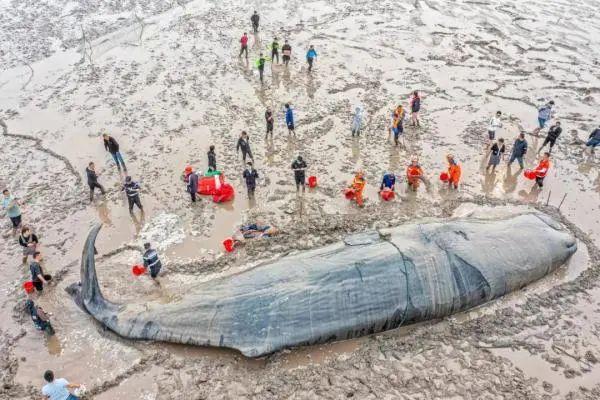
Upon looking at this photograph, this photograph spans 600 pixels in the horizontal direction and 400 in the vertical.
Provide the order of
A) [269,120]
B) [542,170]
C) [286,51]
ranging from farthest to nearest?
[286,51], [269,120], [542,170]

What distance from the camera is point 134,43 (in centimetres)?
2520

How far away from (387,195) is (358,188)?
1.03 m

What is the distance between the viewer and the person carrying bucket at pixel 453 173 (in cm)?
1402

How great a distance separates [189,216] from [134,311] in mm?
4170

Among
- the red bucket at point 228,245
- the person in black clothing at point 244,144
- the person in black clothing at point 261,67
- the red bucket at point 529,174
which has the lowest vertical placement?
the red bucket at point 228,245

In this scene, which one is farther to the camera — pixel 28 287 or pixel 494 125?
pixel 494 125

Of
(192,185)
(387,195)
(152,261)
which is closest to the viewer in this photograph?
(152,261)

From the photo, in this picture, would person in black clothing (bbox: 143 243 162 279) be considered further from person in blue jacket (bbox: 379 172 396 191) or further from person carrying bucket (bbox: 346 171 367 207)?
person in blue jacket (bbox: 379 172 396 191)

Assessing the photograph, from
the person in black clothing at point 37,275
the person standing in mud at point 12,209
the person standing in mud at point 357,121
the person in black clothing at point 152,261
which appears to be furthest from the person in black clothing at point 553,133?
the person standing in mud at point 12,209

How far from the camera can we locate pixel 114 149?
14.7 m

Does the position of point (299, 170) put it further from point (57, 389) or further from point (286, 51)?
point (286, 51)

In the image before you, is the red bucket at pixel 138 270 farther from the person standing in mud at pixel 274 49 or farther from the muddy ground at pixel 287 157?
the person standing in mud at pixel 274 49

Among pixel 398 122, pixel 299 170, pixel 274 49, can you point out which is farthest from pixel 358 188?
pixel 274 49

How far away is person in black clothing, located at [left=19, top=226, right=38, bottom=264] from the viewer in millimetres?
11398
